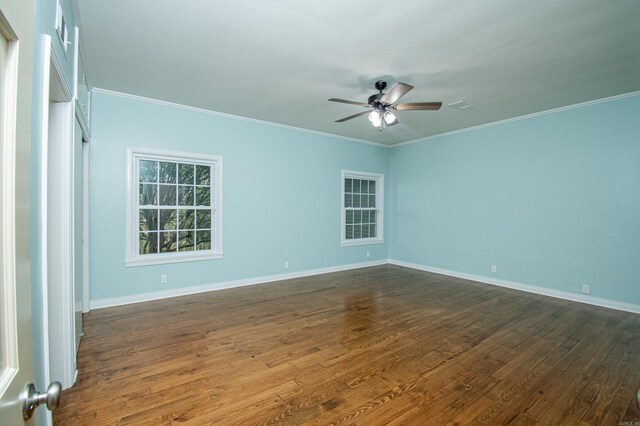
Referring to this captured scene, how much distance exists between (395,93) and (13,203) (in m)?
3.09

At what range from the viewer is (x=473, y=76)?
3297 mm

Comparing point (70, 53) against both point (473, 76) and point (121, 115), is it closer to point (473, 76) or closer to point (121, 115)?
point (121, 115)

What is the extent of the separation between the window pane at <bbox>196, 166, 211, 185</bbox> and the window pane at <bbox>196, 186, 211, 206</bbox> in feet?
0.30

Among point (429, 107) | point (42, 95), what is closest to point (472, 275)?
point (429, 107)

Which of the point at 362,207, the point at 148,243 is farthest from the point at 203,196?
the point at 362,207

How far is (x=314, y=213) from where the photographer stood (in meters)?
5.73

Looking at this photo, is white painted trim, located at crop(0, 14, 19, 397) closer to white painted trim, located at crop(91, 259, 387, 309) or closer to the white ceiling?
the white ceiling

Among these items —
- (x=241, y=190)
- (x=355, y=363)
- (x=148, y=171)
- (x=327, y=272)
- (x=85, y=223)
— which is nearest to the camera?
(x=355, y=363)

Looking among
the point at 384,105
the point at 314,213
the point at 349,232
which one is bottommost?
the point at 349,232

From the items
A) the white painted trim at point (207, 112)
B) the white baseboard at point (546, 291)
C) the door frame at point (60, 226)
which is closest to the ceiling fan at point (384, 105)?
the white painted trim at point (207, 112)

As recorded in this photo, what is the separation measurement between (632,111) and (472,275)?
313cm

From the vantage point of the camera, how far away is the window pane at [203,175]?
4.55 meters

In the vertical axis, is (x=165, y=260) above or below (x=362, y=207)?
below

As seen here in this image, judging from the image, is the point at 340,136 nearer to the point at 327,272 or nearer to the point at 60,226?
the point at 327,272
